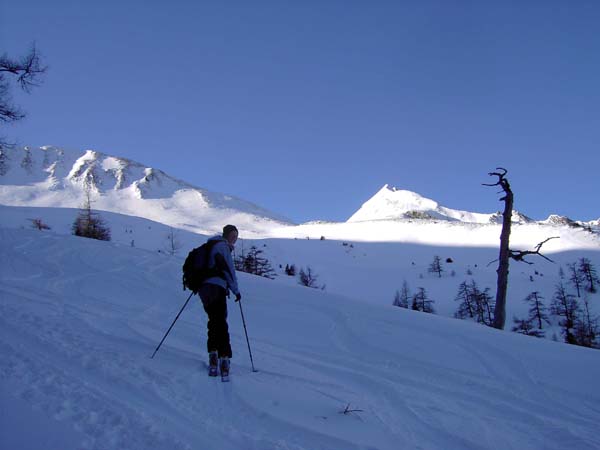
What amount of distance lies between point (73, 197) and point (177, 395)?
280 feet

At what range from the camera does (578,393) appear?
4.92 metres

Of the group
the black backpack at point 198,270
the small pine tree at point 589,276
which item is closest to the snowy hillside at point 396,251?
the small pine tree at point 589,276

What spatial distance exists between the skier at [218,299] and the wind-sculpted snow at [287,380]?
0.28m

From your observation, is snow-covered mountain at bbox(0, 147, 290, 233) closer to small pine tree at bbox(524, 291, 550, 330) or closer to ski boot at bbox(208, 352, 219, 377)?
small pine tree at bbox(524, 291, 550, 330)

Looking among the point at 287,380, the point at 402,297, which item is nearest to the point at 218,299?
the point at 287,380

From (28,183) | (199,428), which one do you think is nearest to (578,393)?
(199,428)

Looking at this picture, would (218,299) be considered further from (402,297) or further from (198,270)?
(402,297)

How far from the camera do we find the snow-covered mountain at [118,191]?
238 ft

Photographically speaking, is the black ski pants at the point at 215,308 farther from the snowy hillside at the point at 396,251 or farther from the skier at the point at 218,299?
the snowy hillside at the point at 396,251

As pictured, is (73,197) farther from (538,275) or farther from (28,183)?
(538,275)

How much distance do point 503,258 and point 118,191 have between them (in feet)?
319

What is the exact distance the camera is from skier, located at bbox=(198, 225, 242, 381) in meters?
4.44

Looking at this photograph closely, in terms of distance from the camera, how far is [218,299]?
468 centimetres

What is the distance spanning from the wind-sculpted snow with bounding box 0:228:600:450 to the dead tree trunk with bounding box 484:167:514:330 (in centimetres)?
371
